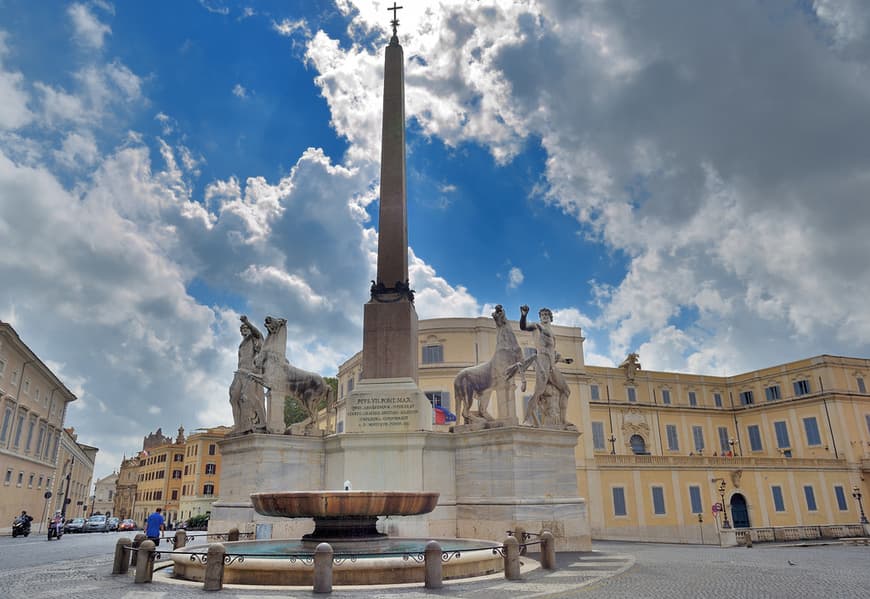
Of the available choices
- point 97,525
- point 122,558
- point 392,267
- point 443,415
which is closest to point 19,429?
point 97,525

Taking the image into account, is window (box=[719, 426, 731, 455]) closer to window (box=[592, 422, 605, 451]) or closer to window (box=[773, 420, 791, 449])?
window (box=[773, 420, 791, 449])

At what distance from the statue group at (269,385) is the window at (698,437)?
149 feet

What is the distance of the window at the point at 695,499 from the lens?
130 ft

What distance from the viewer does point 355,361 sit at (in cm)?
4666

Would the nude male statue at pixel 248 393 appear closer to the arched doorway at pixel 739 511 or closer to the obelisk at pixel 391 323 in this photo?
the obelisk at pixel 391 323

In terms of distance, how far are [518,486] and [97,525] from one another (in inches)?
1752

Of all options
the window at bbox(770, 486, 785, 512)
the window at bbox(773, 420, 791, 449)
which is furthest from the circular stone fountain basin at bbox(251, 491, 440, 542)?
the window at bbox(773, 420, 791, 449)

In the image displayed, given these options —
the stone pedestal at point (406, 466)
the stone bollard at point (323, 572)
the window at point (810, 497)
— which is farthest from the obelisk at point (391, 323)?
the window at point (810, 497)

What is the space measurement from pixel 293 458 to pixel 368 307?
4094 mm

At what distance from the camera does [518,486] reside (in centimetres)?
1311

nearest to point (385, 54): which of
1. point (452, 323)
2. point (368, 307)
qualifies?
point (368, 307)

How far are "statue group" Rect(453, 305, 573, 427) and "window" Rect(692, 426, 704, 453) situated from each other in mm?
43665

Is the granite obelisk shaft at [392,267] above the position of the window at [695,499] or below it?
above

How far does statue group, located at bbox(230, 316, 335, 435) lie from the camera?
50.3 ft
